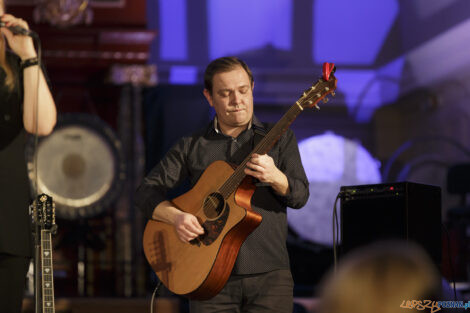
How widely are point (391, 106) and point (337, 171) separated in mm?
1154

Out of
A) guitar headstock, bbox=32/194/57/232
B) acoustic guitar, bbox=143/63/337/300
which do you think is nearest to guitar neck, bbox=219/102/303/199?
acoustic guitar, bbox=143/63/337/300

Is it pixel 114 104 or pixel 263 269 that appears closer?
pixel 263 269

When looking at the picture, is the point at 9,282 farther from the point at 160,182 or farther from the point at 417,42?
the point at 417,42

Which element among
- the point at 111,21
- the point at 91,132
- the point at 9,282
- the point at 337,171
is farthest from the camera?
the point at 337,171

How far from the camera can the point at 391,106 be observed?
23.1 feet

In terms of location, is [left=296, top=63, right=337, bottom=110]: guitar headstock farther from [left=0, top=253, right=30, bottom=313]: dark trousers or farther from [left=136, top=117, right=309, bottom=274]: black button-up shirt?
[left=0, top=253, right=30, bottom=313]: dark trousers

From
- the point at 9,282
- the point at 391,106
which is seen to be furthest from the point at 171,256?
the point at 391,106

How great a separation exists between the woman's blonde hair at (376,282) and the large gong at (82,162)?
4.72 metres

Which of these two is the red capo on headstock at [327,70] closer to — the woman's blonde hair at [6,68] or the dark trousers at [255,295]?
the dark trousers at [255,295]

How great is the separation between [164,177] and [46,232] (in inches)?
24.3

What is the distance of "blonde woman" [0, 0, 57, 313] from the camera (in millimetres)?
1979

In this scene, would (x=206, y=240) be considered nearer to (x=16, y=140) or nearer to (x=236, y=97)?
(x=236, y=97)

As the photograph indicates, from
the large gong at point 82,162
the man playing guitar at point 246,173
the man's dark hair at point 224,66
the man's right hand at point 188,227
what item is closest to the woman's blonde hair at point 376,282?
the man playing guitar at point 246,173

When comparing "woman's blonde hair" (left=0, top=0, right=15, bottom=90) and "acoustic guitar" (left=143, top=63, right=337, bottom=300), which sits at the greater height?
"woman's blonde hair" (left=0, top=0, right=15, bottom=90)
